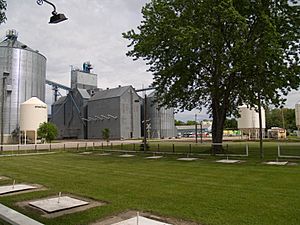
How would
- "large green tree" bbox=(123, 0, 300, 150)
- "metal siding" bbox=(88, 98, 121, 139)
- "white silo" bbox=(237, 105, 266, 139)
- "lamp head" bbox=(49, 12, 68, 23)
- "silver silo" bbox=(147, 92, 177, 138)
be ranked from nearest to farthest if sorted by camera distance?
"lamp head" bbox=(49, 12, 68, 23) → "large green tree" bbox=(123, 0, 300, 150) → "white silo" bbox=(237, 105, 266, 139) → "metal siding" bbox=(88, 98, 121, 139) → "silver silo" bbox=(147, 92, 177, 138)

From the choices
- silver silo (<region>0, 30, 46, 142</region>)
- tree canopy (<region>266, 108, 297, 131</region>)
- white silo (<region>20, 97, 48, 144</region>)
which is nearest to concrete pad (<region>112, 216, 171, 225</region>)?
white silo (<region>20, 97, 48, 144</region>)

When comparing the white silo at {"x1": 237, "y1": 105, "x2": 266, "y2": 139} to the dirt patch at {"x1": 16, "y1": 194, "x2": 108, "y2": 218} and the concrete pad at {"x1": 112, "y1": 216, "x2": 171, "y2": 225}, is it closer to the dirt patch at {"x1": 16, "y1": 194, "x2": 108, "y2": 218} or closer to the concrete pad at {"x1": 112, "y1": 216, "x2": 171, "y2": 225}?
the dirt patch at {"x1": 16, "y1": 194, "x2": 108, "y2": 218}

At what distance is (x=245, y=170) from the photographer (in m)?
15.0

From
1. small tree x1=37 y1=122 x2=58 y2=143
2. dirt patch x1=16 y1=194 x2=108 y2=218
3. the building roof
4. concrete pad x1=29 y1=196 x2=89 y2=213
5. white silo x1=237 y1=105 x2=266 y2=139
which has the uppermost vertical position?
the building roof

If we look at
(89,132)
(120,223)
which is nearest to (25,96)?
(89,132)

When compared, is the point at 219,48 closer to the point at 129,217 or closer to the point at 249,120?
the point at 129,217

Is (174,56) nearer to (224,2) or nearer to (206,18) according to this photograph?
(206,18)

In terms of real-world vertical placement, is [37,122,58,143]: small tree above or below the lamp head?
below

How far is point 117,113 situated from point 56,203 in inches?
3070

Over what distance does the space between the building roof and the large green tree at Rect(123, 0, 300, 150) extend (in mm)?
60192

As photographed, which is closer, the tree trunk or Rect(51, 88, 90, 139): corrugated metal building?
the tree trunk

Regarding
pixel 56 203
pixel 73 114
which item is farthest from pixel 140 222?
pixel 73 114

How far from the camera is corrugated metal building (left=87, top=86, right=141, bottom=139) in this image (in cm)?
8629

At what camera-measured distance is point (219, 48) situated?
22266 mm
